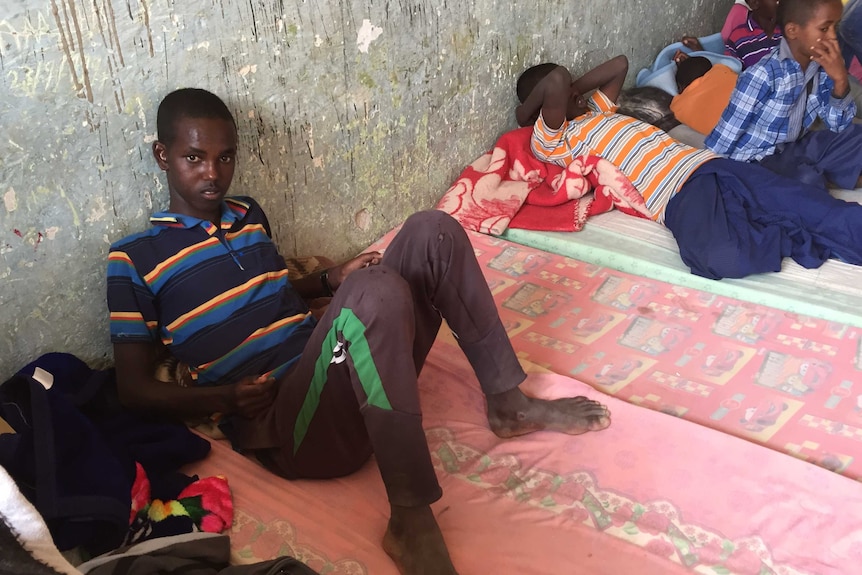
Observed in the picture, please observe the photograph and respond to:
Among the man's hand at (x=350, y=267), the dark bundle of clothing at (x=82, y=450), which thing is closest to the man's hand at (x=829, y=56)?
the man's hand at (x=350, y=267)

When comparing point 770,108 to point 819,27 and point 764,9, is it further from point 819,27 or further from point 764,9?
point 764,9

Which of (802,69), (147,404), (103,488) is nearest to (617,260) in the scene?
(802,69)

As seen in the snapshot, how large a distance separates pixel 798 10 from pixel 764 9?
3.13 feet

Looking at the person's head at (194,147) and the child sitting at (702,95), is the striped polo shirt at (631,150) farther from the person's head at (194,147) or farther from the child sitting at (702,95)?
the person's head at (194,147)

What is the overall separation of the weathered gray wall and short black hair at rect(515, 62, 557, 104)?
0.05m

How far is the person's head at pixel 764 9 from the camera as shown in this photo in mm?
2889

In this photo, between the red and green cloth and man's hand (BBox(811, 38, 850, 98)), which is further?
man's hand (BBox(811, 38, 850, 98))

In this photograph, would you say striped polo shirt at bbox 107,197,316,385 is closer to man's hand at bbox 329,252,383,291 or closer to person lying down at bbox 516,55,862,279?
man's hand at bbox 329,252,383,291

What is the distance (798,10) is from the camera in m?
2.10

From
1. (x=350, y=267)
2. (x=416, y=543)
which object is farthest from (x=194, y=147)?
(x=416, y=543)

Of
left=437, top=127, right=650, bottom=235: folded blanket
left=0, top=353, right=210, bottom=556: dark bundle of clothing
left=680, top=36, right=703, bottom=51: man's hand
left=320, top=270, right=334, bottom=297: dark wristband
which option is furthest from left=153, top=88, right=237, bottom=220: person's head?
left=680, top=36, right=703, bottom=51: man's hand

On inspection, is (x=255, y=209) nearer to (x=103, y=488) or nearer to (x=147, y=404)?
(x=147, y=404)

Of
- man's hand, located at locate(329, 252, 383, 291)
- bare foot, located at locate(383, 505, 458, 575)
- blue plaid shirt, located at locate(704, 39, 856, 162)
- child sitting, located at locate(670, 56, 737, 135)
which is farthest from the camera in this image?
child sitting, located at locate(670, 56, 737, 135)

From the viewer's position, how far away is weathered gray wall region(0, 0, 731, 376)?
1.22 m
